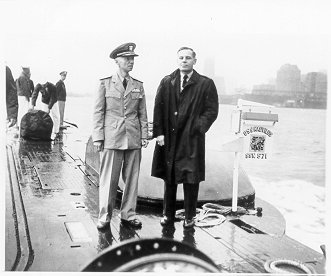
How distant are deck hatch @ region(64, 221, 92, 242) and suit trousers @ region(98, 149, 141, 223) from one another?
13 cm

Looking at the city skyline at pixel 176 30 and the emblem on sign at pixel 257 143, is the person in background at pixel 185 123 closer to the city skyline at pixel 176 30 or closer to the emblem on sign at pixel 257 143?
the city skyline at pixel 176 30

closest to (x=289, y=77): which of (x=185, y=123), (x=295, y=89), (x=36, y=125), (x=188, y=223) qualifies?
(x=295, y=89)

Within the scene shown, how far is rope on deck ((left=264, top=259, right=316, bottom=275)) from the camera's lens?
2115 mm

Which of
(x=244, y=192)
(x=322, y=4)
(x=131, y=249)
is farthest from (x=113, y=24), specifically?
(x=244, y=192)

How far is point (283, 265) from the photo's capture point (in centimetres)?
221

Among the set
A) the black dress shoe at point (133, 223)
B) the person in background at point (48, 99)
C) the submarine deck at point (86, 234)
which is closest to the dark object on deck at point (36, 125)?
the person in background at point (48, 99)

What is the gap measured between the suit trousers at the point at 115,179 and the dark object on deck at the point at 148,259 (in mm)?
1055

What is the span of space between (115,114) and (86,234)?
0.72 meters

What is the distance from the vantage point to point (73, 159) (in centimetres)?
470

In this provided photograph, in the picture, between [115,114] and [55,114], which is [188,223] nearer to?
[115,114]

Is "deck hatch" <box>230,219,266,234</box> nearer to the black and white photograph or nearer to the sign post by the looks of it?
the black and white photograph

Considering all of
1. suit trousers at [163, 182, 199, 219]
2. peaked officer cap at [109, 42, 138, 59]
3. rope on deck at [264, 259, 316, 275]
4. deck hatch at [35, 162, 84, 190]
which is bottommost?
rope on deck at [264, 259, 316, 275]

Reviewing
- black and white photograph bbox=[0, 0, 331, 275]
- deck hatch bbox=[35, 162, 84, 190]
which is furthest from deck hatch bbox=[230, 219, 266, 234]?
deck hatch bbox=[35, 162, 84, 190]

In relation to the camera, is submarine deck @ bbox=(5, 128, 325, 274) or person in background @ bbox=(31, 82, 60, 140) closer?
submarine deck @ bbox=(5, 128, 325, 274)
